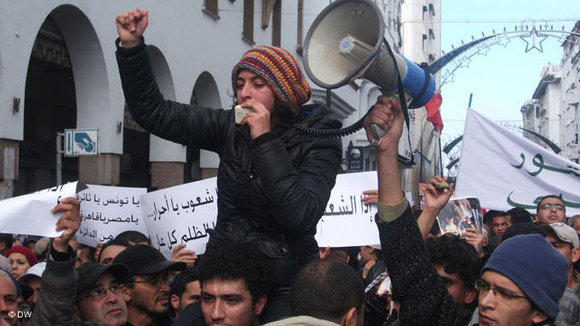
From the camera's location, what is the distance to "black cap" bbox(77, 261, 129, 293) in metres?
3.78

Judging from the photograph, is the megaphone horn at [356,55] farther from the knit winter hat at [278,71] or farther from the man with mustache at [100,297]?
the man with mustache at [100,297]

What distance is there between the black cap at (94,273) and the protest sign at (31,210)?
390 millimetres

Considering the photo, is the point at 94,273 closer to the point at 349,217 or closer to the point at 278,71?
the point at 278,71

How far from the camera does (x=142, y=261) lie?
4.52 metres

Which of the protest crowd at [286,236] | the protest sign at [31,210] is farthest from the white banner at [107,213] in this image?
the protest crowd at [286,236]

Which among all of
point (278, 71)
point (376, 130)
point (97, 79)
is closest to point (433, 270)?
point (376, 130)

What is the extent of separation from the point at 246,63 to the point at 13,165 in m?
8.02

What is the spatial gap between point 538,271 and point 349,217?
336 cm

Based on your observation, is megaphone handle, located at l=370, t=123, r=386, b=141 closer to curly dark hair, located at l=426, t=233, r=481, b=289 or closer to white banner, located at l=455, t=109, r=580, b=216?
curly dark hair, located at l=426, t=233, r=481, b=289

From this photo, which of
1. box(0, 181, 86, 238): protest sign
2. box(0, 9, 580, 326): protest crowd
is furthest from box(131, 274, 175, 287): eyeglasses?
box(0, 9, 580, 326): protest crowd

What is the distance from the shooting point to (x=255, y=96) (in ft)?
9.26

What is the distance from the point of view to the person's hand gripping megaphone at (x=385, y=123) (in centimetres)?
249

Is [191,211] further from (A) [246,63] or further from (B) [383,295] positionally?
(A) [246,63]

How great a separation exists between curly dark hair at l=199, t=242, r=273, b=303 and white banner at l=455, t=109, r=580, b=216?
565cm
